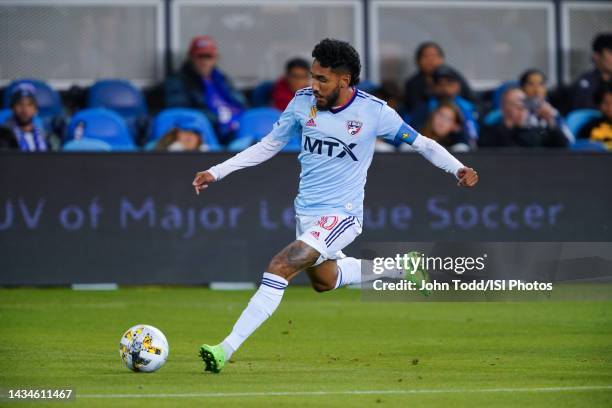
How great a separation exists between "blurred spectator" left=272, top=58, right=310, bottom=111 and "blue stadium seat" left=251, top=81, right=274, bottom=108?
A: 1.22 ft

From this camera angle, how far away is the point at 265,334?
11.0 m

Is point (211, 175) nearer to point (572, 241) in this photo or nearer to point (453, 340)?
point (453, 340)

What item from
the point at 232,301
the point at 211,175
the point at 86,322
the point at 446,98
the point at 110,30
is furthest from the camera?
the point at 110,30

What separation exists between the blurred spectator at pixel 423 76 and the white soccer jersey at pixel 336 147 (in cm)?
763

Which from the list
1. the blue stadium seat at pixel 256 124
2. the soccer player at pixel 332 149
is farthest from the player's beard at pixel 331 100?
the blue stadium seat at pixel 256 124

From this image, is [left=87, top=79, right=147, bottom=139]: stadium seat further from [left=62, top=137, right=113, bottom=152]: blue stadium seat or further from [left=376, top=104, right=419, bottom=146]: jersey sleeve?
[left=376, top=104, right=419, bottom=146]: jersey sleeve

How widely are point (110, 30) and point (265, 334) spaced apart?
8136 millimetres

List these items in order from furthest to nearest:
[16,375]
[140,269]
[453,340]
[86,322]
Result: [140,269]
[86,322]
[453,340]
[16,375]

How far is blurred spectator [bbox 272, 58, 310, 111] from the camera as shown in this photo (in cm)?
1659

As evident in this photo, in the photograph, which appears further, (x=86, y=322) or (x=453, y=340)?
(x=86, y=322)

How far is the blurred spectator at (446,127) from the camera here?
15.8m

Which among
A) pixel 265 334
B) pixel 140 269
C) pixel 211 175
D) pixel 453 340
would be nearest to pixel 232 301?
pixel 140 269

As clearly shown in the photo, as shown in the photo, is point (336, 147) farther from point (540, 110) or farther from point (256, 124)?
point (540, 110)

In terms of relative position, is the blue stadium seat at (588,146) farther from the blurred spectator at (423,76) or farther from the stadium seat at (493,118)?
the blurred spectator at (423,76)
